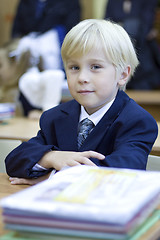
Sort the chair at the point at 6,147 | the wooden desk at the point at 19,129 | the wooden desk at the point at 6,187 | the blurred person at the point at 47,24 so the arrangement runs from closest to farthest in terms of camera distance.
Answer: the wooden desk at the point at 6,187
the chair at the point at 6,147
the wooden desk at the point at 19,129
the blurred person at the point at 47,24

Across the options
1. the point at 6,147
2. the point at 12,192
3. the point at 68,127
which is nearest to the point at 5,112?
the point at 6,147

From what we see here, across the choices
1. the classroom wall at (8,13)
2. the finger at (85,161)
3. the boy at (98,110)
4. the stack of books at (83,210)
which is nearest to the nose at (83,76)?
the boy at (98,110)

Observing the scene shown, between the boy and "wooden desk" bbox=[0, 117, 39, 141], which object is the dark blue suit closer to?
the boy

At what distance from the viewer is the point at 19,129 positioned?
2.22 metres

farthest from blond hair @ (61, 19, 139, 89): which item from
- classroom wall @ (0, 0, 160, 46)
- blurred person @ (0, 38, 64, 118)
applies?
classroom wall @ (0, 0, 160, 46)

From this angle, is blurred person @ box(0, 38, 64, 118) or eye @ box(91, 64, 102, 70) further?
blurred person @ box(0, 38, 64, 118)

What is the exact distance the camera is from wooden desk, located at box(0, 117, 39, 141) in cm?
197

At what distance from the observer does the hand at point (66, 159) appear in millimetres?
1101

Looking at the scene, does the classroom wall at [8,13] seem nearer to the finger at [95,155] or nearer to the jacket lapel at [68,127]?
the jacket lapel at [68,127]

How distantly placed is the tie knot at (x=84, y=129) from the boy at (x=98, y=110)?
0.06 feet

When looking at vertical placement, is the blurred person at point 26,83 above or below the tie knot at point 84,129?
below

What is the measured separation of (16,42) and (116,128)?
7.63 ft

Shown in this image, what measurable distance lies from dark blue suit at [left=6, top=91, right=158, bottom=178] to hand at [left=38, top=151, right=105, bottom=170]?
2 cm

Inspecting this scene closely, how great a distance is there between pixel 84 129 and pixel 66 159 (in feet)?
0.70
